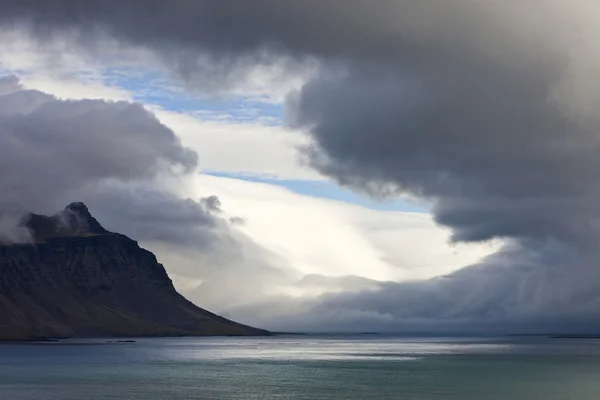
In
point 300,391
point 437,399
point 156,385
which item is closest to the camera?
point 437,399

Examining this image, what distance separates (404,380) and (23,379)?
86576 millimetres

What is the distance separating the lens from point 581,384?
174 metres

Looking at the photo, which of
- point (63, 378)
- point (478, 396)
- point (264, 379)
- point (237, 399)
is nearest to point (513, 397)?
point (478, 396)

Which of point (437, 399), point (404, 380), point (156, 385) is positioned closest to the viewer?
point (437, 399)

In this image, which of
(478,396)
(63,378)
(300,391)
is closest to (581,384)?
(478,396)

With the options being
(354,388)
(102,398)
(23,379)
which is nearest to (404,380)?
(354,388)

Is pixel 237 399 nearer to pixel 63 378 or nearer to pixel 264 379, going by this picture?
pixel 264 379

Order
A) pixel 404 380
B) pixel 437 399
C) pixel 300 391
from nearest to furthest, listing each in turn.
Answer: pixel 437 399, pixel 300 391, pixel 404 380

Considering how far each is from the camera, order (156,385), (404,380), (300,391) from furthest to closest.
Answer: (404,380)
(156,385)
(300,391)

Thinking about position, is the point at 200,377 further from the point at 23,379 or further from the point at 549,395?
the point at 549,395

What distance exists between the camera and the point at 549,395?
5910 inches

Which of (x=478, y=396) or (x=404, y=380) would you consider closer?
(x=478, y=396)

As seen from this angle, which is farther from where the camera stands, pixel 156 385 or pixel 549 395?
pixel 156 385

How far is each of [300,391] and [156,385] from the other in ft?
106
